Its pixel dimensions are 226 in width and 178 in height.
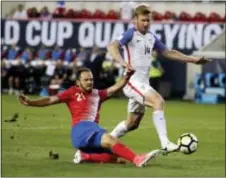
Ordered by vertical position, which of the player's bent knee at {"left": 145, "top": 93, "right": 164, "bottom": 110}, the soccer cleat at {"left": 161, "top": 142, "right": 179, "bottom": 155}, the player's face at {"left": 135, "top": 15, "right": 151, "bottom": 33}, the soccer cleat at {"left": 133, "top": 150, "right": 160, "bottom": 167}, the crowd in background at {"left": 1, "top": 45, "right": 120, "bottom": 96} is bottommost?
the crowd in background at {"left": 1, "top": 45, "right": 120, "bottom": 96}

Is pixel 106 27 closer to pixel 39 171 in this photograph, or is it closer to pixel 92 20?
pixel 92 20

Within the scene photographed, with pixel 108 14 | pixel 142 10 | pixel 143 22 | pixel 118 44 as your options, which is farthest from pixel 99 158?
pixel 108 14

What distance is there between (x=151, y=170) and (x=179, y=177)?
2.19 feet

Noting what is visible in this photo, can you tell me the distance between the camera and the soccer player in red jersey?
1238 cm

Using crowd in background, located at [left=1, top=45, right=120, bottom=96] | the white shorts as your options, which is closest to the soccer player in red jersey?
the white shorts

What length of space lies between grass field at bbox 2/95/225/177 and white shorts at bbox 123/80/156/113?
884 millimetres

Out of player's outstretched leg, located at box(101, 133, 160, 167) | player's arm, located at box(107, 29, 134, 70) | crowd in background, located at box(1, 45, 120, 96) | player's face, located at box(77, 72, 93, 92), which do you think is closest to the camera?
player's outstretched leg, located at box(101, 133, 160, 167)

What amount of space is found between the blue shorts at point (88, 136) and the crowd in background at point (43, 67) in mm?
19497

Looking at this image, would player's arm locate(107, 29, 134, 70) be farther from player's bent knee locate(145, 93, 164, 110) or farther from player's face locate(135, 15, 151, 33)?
player's bent knee locate(145, 93, 164, 110)

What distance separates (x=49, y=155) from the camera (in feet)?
45.5

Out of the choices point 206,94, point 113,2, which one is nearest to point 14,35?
point 113,2

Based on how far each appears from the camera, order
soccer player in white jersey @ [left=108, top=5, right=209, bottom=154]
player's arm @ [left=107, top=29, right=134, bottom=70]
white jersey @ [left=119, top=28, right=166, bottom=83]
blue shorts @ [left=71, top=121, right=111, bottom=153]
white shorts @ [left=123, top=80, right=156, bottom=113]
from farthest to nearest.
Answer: white jersey @ [left=119, top=28, right=166, bottom=83] < white shorts @ [left=123, top=80, right=156, bottom=113] < soccer player in white jersey @ [left=108, top=5, right=209, bottom=154] < player's arm @ [left=107, top=29, right=134, bottom=70] < blue shorts @ [left=71, top=121, right=111, bottom=153]

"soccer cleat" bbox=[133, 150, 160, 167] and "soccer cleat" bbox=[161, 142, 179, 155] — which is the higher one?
"soccer cleat" bbox=[161, 142, 179, 155]

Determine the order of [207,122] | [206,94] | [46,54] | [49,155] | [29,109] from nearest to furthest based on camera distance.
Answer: [49,155] < [207,122] < [29,109] < [206,94] < [46,54]
